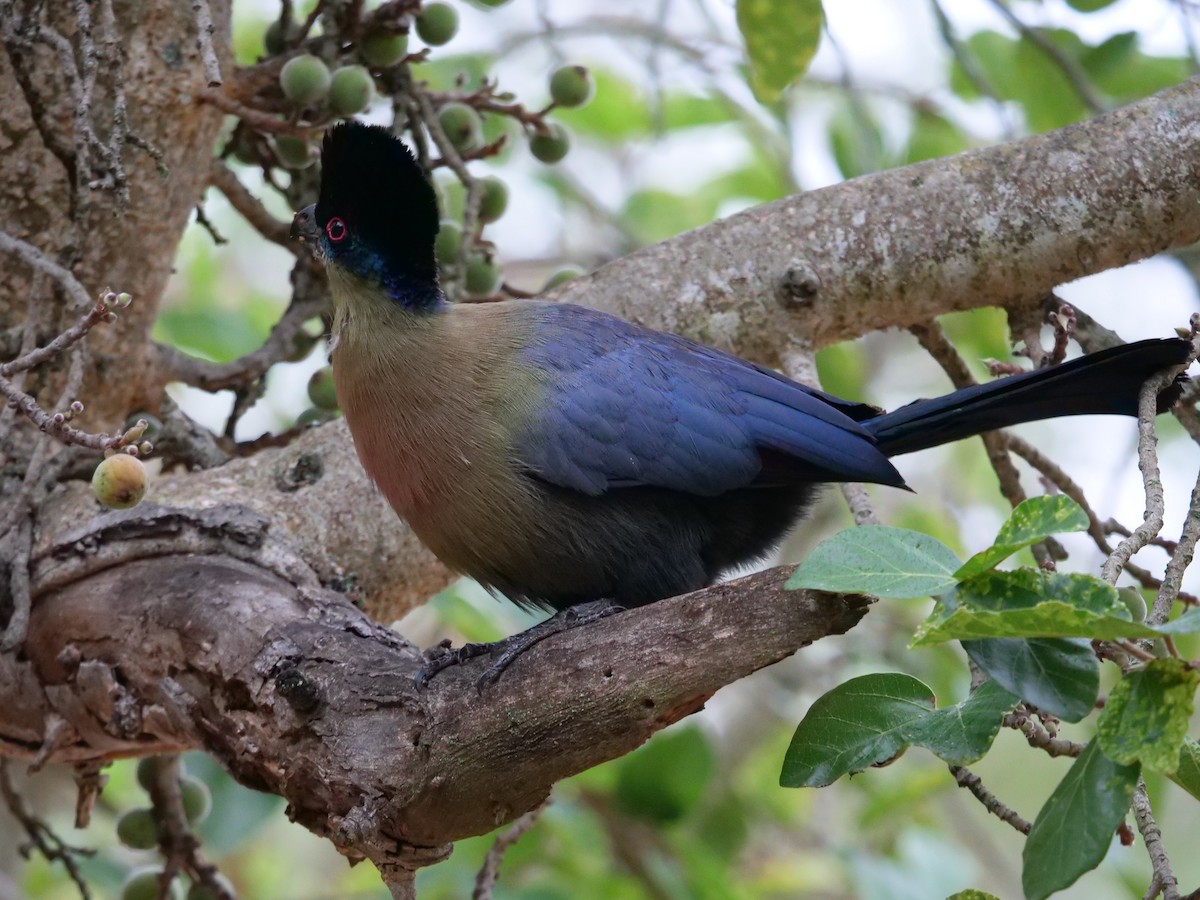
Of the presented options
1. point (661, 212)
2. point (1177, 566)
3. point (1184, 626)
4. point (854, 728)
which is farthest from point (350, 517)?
point (661, 212)

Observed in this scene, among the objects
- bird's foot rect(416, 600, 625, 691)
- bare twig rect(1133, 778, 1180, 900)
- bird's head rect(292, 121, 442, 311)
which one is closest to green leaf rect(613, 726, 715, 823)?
bird's foot rect(416, 600, 625, 691)

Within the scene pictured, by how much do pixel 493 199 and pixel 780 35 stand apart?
81 cm

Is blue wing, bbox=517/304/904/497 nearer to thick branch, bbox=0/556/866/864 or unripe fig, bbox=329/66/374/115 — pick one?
thick branch, bbox=0/556/866/864

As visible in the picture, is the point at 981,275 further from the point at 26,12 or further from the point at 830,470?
the point at 26,12

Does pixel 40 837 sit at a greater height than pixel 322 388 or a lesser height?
lesser

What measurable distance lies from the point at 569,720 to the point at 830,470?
0.84 metres

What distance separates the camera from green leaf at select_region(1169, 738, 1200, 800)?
5.19ft

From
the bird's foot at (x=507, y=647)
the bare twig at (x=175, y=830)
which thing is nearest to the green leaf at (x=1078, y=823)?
the bird's foot at (x=507, y=647)

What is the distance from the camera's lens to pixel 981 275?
2.71 metres

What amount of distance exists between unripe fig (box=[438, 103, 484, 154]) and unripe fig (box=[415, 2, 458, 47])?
16cm

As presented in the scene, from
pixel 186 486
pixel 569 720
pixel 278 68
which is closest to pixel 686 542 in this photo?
pixel 569 720

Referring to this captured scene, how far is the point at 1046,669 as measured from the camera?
62.1 inches

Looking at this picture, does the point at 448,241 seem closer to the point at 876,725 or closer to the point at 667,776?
the point at 667,776

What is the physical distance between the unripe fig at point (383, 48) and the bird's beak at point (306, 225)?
377 mm
